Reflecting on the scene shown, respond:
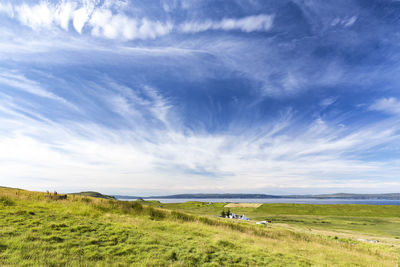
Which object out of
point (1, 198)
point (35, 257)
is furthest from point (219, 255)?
point (1, 198)

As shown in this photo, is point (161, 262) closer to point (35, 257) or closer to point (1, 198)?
point (35, 257)

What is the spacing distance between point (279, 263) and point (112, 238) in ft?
29.8

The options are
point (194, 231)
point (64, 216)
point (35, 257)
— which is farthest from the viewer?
point (194, 231)

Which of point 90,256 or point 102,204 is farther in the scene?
point 102,204

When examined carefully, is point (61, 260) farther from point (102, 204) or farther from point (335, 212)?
point (335, 212)

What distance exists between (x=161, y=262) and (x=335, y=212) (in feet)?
348

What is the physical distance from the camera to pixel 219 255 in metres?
11.2

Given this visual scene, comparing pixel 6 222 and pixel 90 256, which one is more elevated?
pixel 6 222

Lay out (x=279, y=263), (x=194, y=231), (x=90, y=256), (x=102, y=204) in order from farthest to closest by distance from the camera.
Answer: (x=102, y=204)
(x=194, y=231)
(x=279, y=263)
(x=90, y=256)

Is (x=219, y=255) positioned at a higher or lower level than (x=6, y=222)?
lower

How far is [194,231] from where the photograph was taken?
16422 millimetres

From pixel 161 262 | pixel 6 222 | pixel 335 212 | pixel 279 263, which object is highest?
pixel 6 222

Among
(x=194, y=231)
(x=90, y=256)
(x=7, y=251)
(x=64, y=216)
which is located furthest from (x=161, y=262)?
(x=64, y=216)

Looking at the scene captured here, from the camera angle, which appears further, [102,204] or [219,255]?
[102,204]
